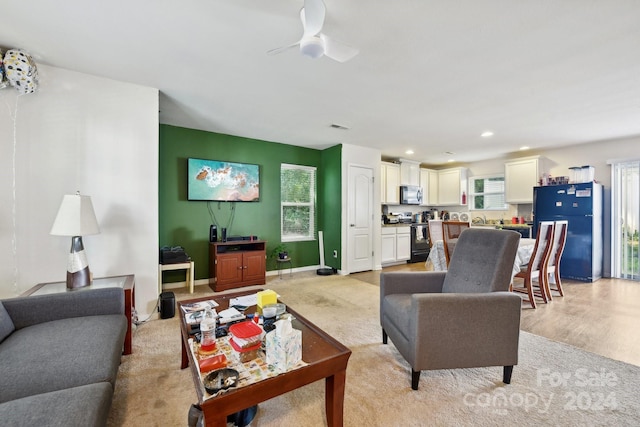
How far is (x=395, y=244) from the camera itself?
593cm

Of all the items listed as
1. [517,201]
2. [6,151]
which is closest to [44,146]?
[6,151]

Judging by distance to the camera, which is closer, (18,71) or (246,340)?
(246,340)

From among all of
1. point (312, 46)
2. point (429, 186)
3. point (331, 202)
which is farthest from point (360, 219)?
point (312, 46)

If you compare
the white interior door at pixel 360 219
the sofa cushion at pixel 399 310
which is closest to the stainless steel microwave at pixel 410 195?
the white interior door at pixel 360 219

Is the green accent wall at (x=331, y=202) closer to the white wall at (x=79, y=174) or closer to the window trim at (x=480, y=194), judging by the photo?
the white wall at (x=79, y=174)

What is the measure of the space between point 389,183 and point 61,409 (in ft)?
19.3

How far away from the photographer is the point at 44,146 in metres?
2.45

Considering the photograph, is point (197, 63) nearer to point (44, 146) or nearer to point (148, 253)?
point (44, 146)

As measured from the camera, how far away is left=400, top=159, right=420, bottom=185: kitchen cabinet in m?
6.37

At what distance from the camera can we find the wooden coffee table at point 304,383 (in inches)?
40.6

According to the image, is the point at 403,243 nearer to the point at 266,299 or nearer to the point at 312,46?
the point at 266,299

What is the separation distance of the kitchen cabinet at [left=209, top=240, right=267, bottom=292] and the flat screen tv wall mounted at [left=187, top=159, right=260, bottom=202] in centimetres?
81

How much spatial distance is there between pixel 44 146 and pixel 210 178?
2.03m

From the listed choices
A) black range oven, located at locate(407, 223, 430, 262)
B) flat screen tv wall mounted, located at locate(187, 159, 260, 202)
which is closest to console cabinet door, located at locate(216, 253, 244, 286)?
flat screen tv wall mounted, located at locate(187, 159, 260, 202)
